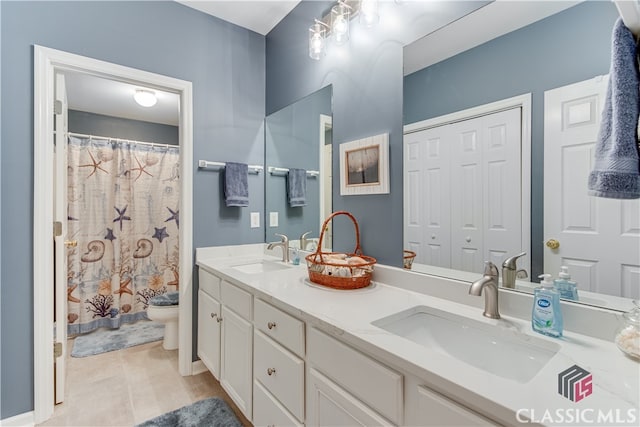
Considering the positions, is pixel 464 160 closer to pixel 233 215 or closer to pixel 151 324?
pixel 233 215

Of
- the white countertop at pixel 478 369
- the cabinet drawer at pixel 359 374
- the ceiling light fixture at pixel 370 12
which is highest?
the ceiling light fixture at pixel 370 12

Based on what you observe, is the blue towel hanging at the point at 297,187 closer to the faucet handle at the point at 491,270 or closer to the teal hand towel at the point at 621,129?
the faucet handle at the point at 491,270

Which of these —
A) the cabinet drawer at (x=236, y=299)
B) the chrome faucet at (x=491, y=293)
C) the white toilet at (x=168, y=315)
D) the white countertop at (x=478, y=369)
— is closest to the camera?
the white countertop at (x=478, y=369)

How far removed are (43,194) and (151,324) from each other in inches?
77.9

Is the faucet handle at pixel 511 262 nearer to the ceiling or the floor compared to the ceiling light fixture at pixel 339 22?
nearer to the floor

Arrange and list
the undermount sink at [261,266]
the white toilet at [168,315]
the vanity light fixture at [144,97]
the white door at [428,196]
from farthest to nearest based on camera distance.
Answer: the vanity light fixture at [144,97]
the white toilet at [168,315]
the undermount sink at [261,266]
the white door at [428,196]

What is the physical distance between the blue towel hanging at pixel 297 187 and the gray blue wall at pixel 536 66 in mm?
1062

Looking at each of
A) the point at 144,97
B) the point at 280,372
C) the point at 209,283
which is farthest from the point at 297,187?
the point at 144,97

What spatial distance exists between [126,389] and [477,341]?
2.18 m

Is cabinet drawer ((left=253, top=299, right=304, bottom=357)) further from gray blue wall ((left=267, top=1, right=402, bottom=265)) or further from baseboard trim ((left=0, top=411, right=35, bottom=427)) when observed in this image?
baseboard trim ((left=0, top=411, right=35, bottom=427))

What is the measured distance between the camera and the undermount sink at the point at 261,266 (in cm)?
201

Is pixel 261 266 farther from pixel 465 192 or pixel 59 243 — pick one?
pixel 465 192

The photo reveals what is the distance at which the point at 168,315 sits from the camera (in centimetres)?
241

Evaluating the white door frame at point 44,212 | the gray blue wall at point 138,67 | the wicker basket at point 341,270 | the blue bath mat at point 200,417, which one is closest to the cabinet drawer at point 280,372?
the wicker basket at point 341,270
